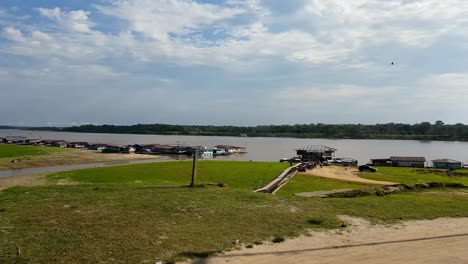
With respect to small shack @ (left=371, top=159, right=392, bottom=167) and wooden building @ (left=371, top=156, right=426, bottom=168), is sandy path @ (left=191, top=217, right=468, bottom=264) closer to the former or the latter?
small shack @ (left=371, top=159, right=392, bottom=167)

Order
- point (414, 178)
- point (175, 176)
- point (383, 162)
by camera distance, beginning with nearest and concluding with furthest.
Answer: point (175, 176)
point (414, 178)
point (383, 162)

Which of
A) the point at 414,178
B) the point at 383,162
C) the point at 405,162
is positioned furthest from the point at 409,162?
the point at 414,178

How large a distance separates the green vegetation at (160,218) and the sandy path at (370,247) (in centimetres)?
61

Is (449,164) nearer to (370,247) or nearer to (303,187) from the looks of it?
(303,187)

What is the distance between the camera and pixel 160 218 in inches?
514

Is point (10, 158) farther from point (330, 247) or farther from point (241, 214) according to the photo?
point (330, 247)

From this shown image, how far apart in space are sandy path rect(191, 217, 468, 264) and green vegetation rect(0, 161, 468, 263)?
61 cm

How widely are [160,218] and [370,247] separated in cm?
639

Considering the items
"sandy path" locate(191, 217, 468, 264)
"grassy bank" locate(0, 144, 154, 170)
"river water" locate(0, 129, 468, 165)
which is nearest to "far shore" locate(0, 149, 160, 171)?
"grassy bank" locate(0, 144, 154, 170)

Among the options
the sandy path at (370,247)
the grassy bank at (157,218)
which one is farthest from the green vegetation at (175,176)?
the sandy path at (370,247)

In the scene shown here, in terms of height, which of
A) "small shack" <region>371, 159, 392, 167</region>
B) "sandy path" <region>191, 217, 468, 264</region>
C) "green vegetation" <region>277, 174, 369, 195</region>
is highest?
"sandy path" <region>191, 217, 468, 264</region>

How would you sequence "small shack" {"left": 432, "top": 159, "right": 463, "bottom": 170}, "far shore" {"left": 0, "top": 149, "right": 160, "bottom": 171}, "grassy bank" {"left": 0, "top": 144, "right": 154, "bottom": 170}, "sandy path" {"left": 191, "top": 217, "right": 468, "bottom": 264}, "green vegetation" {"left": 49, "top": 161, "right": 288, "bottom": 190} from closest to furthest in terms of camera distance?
"sandy path" {"left": 191, "top": 217, "right": 468, "bottom": 264} → "green vegetation" {"left": 49, "top": 161, "right": 288, "bottom": 190} → "far shore" {"left": 0, "top": 149, "right": 160, "bottom": 171} → "grassy bank" {"left": 0, "top": 144, "right": 154, "bottom": 170} → "small shack" {"left": 432, "top": 159, "right": 463, "bottom": 170}

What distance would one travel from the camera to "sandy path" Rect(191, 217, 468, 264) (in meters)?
10.2

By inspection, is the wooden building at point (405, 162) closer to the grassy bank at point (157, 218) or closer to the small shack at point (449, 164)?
the small shack at point (449, 164)
